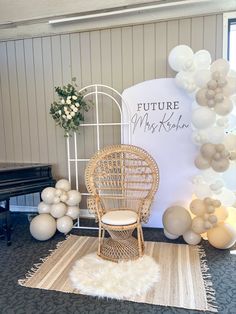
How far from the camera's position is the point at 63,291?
2.03 metres

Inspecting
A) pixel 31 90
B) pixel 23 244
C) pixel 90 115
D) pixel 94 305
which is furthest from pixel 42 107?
pixel 94 305

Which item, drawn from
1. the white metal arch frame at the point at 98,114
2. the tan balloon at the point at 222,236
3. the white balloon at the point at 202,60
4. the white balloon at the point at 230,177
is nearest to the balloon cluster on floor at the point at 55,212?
the white metal arch frame at the point at 98,114

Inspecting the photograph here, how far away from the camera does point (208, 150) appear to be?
2527 millimetres

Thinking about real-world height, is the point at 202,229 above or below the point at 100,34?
below

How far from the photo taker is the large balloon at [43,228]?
281 centimetres

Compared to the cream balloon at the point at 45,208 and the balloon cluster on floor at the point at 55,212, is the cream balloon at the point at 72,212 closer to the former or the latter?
the balloon cluster on floor at the point at 55,212

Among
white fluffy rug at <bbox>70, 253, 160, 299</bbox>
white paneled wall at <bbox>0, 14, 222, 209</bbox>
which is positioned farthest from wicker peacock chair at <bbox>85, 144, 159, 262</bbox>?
white paneled wall at <bbox>0, 14, 222, 209</bbox>

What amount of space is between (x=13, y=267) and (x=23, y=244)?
1.63 ft

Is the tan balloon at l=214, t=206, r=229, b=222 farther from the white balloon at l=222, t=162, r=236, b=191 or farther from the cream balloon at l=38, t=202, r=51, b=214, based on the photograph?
the cream balloon at l=38, t=202, r=51, b=214

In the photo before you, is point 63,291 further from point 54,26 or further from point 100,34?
point 54,26

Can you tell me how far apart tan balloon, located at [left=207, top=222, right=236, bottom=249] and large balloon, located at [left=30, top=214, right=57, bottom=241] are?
5.54 feet

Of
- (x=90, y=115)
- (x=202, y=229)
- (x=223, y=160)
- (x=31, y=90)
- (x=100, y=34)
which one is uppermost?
(x=100, y=34)

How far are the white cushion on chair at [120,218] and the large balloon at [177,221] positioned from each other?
420mm

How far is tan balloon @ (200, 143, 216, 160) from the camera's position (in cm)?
252
